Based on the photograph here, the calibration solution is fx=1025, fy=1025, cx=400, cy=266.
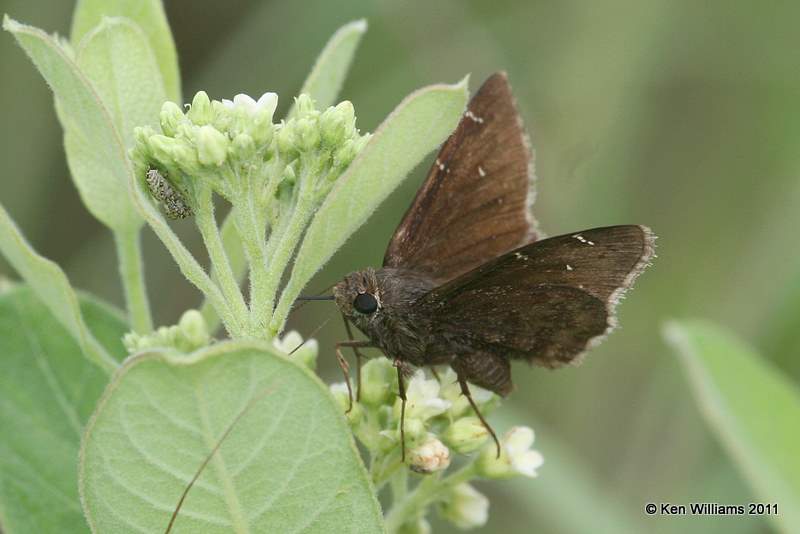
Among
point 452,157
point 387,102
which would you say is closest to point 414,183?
point 387,102

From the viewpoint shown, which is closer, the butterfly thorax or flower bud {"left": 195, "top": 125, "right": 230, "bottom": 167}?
flower bud {"left": 195, "top": 125, "right": 230, "bottom": 167}

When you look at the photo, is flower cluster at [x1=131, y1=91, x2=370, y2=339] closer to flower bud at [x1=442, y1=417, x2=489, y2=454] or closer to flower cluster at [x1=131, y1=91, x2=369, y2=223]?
flower cluster at [x1=131, y1=91, x2=369, y2=223]

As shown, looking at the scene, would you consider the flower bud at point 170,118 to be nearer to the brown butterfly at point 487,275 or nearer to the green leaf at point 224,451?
the brown butterfly at point 487,275

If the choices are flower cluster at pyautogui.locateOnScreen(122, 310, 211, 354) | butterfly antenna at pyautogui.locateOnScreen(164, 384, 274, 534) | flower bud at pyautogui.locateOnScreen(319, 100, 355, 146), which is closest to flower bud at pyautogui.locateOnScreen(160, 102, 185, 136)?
flower bud at pyautogui.locateOnScreen(319, 100, 355, 146)

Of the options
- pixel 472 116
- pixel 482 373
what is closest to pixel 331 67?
pixel 472 116

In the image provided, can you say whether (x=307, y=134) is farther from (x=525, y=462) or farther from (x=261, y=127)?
(x=525, y=462)

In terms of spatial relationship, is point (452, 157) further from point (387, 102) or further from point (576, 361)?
point (387, 102)

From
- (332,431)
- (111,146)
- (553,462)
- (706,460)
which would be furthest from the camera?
(706,460)
